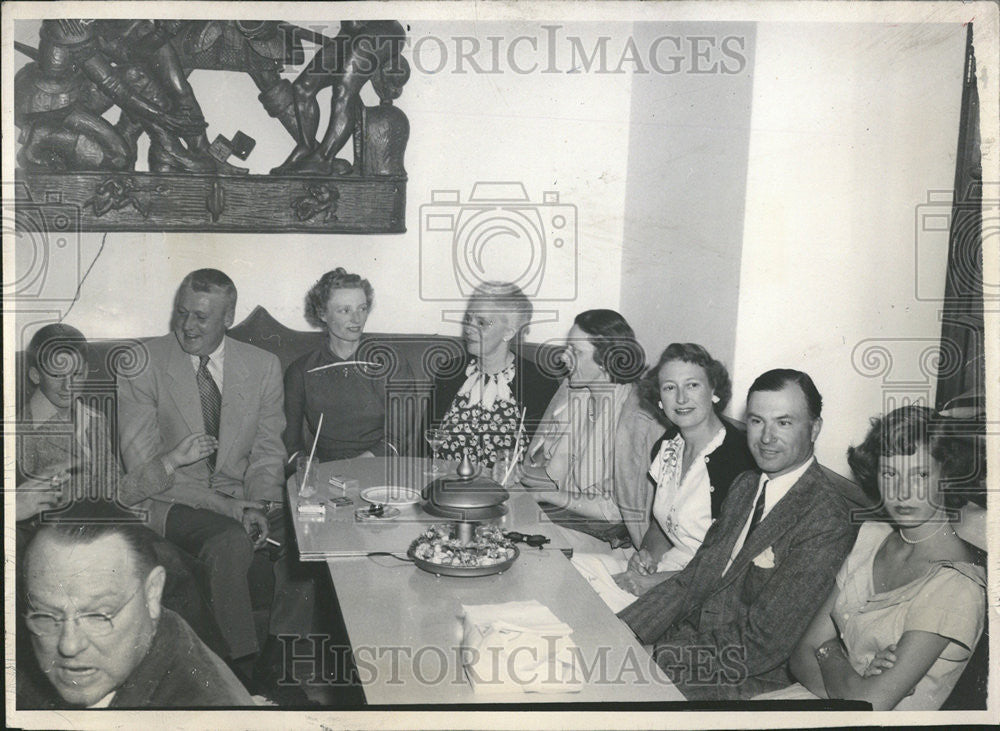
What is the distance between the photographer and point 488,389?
428cm

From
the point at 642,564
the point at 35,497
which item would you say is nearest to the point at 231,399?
the point at 35,497

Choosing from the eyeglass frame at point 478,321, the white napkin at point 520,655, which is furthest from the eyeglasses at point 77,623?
the eyeglass frame at point 478,321

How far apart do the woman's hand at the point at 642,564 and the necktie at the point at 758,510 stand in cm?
45

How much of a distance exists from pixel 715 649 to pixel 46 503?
241cm

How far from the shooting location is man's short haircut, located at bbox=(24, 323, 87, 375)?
12.0 ft

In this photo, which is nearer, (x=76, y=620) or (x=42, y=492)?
(x=76, y=620)

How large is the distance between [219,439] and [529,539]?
1589mm

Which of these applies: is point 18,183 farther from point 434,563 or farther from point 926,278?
point 926,278

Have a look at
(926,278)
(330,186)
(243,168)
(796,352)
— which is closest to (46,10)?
(243,168)

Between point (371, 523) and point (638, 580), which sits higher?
point (371, 523)

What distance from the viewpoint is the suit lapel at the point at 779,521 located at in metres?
3.34

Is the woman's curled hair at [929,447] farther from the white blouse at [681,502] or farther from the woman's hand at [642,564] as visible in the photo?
the woman's hand at [642,564]

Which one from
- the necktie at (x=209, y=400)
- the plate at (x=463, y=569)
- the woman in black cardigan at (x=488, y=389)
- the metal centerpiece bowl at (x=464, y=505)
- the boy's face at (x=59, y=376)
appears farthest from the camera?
the woman in black cardigan at (x=488, y=389)

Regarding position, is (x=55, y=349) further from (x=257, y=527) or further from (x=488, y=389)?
(x=488, y=389)
